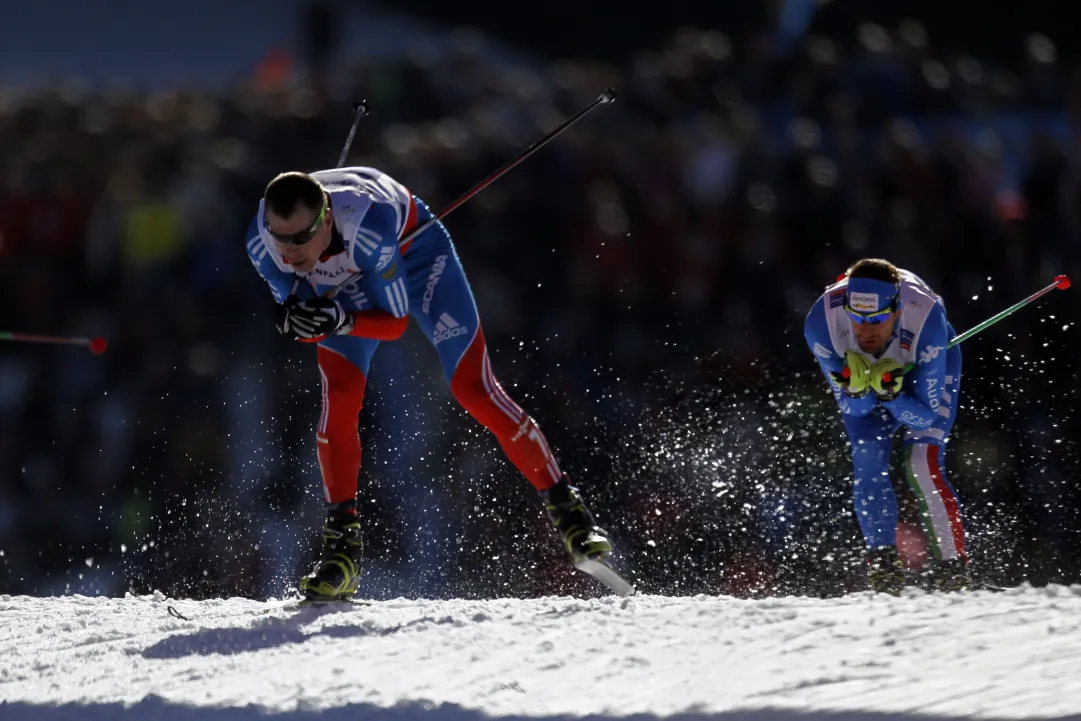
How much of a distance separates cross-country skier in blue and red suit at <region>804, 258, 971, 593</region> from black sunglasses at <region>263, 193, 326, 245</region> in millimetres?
2012

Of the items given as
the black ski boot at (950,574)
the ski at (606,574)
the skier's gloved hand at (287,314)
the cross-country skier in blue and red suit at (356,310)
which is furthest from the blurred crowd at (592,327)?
the skier's gloved hand at (287,314)

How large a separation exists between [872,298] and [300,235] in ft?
6.93

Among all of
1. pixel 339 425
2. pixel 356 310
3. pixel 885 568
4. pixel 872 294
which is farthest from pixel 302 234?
pixel 885 568

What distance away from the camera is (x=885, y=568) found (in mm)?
5406

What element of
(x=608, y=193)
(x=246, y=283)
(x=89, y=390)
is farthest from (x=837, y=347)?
(x=89, y=390)

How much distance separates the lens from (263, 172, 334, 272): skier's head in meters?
4.28

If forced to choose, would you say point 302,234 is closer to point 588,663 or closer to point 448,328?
point 448,328

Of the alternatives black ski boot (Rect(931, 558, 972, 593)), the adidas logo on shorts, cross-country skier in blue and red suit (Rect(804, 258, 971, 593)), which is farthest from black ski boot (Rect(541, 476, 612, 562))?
black ski boot (Rect(931, 558, 972, 593))

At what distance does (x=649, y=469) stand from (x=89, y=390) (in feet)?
10.8

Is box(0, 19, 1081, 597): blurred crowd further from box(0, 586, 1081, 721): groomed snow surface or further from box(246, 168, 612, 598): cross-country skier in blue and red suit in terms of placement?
box(0, 586, 1081, 721): groomed snow surface

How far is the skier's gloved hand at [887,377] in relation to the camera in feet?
17.3

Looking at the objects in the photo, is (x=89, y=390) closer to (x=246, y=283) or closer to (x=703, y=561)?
(x=246, y=283)

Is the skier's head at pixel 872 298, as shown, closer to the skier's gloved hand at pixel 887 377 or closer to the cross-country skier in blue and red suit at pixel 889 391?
the cross-country skier in blue and red suit at pixel 889 391

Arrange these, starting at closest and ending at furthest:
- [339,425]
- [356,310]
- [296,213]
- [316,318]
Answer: [296,213]
[316,318]
[356,310]
[339,425]
